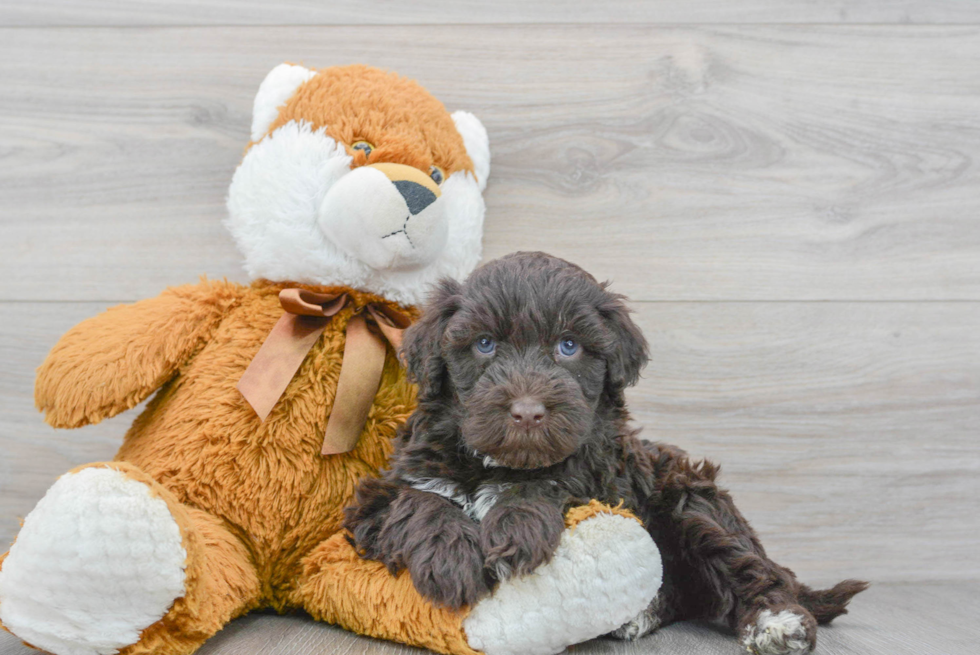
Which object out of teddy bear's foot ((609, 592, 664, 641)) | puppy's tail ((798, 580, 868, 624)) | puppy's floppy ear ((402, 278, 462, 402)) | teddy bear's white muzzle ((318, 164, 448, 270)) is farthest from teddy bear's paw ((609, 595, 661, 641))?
teddy bear's white muzzle ((318, 164, 448, 270))

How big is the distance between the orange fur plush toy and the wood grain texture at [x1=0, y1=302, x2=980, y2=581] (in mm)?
598

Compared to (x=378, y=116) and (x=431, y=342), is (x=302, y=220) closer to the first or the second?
(x=378, y=116)

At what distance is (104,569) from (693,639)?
947 millimetres

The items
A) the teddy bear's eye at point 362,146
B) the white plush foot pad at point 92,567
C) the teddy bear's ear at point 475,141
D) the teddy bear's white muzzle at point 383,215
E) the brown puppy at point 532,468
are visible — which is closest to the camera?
the white plush foot pad at point 92,567

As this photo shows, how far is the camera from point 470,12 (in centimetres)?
194

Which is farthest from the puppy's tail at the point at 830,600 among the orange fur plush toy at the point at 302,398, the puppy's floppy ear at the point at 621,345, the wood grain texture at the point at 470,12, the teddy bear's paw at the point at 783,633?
the wood grain texture at the point at 470,12

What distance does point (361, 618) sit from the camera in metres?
1.23

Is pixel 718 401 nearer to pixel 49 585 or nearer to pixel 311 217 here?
pixel 311 217

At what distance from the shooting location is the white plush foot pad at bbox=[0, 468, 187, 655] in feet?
3.32

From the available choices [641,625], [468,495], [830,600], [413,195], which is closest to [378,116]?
[413,195]

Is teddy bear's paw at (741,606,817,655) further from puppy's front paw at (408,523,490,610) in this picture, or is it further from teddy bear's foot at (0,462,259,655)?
teddy bear's foot at (0,462,259,655)

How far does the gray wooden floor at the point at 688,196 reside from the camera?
1927 millimetres

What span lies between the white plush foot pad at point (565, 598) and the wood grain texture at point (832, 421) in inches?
32.3

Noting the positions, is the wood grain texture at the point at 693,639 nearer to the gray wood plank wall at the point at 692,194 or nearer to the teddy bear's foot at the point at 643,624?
the teddy bear's foot at the point at 643,624
